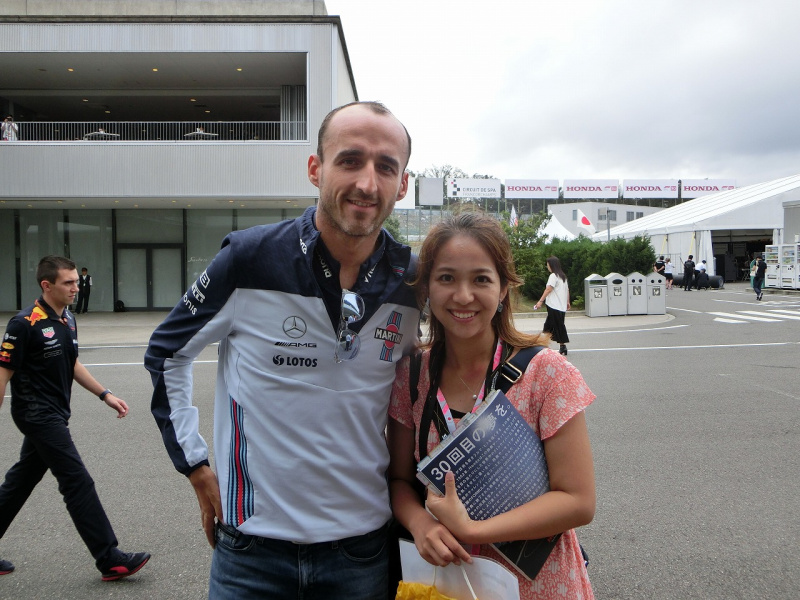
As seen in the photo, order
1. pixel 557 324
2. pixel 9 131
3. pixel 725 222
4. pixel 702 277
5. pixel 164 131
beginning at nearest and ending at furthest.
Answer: pixel 557 324
pixel 9 131
pixel 164 131
pixel 702 277
pixel 725 222

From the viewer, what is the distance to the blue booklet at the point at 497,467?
1.67 meters

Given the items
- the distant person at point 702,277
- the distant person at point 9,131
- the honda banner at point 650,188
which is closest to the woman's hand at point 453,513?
the distant person at point 9,131

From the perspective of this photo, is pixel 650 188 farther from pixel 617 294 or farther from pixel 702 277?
pixel 617 294

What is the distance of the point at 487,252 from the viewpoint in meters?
1.90

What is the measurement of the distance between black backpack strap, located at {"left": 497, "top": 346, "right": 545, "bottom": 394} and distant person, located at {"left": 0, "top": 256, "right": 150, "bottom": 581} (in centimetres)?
297

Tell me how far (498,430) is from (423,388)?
0.32 m

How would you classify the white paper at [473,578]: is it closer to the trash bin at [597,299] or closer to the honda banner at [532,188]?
the trash bin at [597,299]

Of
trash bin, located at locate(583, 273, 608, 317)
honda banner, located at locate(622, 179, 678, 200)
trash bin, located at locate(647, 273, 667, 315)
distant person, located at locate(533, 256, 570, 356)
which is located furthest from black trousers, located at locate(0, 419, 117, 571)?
honda banner, located at locate(622, 179, 678, 200)

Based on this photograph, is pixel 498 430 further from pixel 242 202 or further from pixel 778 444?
pixel 242 202

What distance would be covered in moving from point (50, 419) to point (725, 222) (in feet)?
121

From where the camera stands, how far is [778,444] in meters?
5.93

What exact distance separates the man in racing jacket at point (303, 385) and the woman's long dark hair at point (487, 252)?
0.43ft

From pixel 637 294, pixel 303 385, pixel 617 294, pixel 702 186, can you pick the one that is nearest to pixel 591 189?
pixel 702 186

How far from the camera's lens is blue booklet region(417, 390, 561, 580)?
5.47 feet
